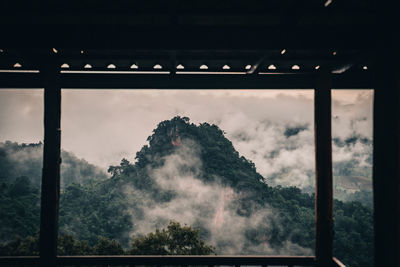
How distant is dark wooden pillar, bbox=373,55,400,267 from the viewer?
4.67 feet

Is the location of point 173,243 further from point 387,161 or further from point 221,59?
point 387,161

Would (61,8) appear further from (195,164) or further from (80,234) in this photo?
(195,164)

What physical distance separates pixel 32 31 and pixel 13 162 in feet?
140

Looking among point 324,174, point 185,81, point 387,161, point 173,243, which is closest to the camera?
point 387,161

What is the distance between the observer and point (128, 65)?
2846mm

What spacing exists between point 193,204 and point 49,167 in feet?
117

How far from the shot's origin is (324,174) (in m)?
2.66

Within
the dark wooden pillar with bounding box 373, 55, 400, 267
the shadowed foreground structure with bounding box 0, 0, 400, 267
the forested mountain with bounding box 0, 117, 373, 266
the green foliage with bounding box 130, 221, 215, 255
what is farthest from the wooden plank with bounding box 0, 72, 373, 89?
the forested mountain with bounding box 0, 117, 373, 266

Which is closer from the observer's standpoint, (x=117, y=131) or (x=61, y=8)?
(x=61, y=8)

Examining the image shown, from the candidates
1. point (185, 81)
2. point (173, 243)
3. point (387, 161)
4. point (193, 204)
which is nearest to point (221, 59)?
point (185, 81)

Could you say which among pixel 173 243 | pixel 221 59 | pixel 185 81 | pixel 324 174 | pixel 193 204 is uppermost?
pixel 221 59

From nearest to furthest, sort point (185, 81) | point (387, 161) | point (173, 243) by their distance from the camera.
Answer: point (387, 161), point (185, 81), point (173, 243)

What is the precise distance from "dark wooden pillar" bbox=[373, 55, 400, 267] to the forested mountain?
95.3 feet

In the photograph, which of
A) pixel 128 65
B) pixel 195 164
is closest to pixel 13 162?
pixel 195 164
